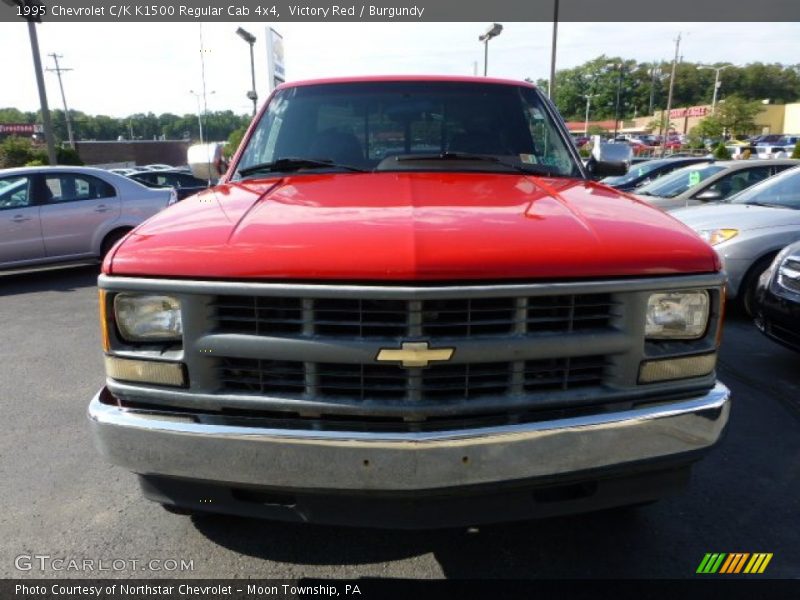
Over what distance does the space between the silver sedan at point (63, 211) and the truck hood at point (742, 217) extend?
7.46 meters

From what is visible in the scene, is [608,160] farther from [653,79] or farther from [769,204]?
[653,79]

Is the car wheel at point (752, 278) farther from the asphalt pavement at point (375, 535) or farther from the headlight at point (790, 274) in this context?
the asphalt pavement at point (375, 535)

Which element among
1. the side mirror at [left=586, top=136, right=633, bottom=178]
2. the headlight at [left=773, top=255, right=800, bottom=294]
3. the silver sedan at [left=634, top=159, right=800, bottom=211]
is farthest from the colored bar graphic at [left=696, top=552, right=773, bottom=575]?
the silver sedan at [left=634, top=159, right=800, bottom=211]

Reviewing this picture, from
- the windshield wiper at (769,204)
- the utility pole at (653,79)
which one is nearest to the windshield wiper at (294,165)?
the windshield wiper at (769,204)

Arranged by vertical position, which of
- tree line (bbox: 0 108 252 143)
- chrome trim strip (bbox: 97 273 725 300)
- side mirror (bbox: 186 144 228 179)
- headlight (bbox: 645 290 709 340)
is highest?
side mirror (bbox: 186 144 228 179)

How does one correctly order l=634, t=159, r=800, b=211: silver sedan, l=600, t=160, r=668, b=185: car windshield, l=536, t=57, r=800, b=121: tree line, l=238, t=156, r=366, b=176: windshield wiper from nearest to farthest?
l=238, t=156, r=366, b=176: windshield wiper
l=634, t=159, r=800, b=211: silver sedan
l=600, t=160, r=668, b=185: car windshield
l=536, t=57, r=800, b=121: tree line

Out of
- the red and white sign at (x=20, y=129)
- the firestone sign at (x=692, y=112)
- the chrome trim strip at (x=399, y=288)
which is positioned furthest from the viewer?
the firestone sign at (x=692, y=112)

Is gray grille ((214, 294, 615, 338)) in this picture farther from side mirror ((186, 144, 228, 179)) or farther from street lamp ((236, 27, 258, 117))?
street lamp ((236, 27, 258, 117))

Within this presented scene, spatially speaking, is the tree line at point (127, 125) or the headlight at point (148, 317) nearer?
the headlight at point (148, 317)

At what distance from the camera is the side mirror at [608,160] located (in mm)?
3822

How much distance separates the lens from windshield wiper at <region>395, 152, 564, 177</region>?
3205mm

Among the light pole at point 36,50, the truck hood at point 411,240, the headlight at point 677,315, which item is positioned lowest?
the headlight at point 677,315

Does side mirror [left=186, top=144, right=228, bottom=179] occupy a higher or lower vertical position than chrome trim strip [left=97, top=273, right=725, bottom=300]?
higher

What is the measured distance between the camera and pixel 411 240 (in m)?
1.96
